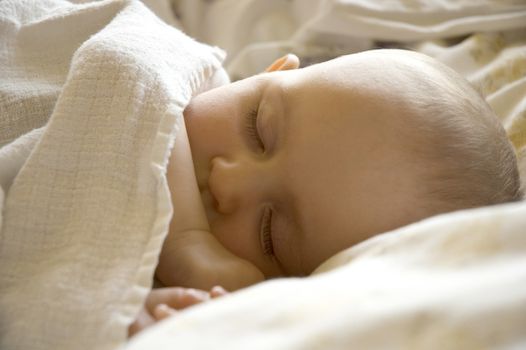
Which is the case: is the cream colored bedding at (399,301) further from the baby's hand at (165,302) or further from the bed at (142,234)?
the baby's hand at (165,302)

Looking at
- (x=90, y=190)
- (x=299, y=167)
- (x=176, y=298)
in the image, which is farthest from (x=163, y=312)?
(x=299, y=167)

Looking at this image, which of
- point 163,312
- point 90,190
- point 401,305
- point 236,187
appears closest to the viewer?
point 401,305

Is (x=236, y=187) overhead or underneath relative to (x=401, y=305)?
underneath

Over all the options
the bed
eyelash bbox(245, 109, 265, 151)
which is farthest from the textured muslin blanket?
eyelash bbox(245, 109, 265, 151)

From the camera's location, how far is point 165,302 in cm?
77

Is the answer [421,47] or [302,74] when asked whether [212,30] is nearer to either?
[421,47]

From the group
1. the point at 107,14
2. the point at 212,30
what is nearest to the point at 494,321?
the point at 107,14

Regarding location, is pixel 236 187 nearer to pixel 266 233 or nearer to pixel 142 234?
pixel 266 233

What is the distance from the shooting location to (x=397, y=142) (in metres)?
0.88

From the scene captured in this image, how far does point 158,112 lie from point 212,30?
829 mm

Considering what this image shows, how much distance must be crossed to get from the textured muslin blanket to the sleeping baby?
9 centimetres

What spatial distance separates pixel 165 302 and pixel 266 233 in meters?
0.23

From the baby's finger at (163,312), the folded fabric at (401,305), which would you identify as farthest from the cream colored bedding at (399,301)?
the baby's finger at (163,312)

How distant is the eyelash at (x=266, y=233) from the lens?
3.13 feet
